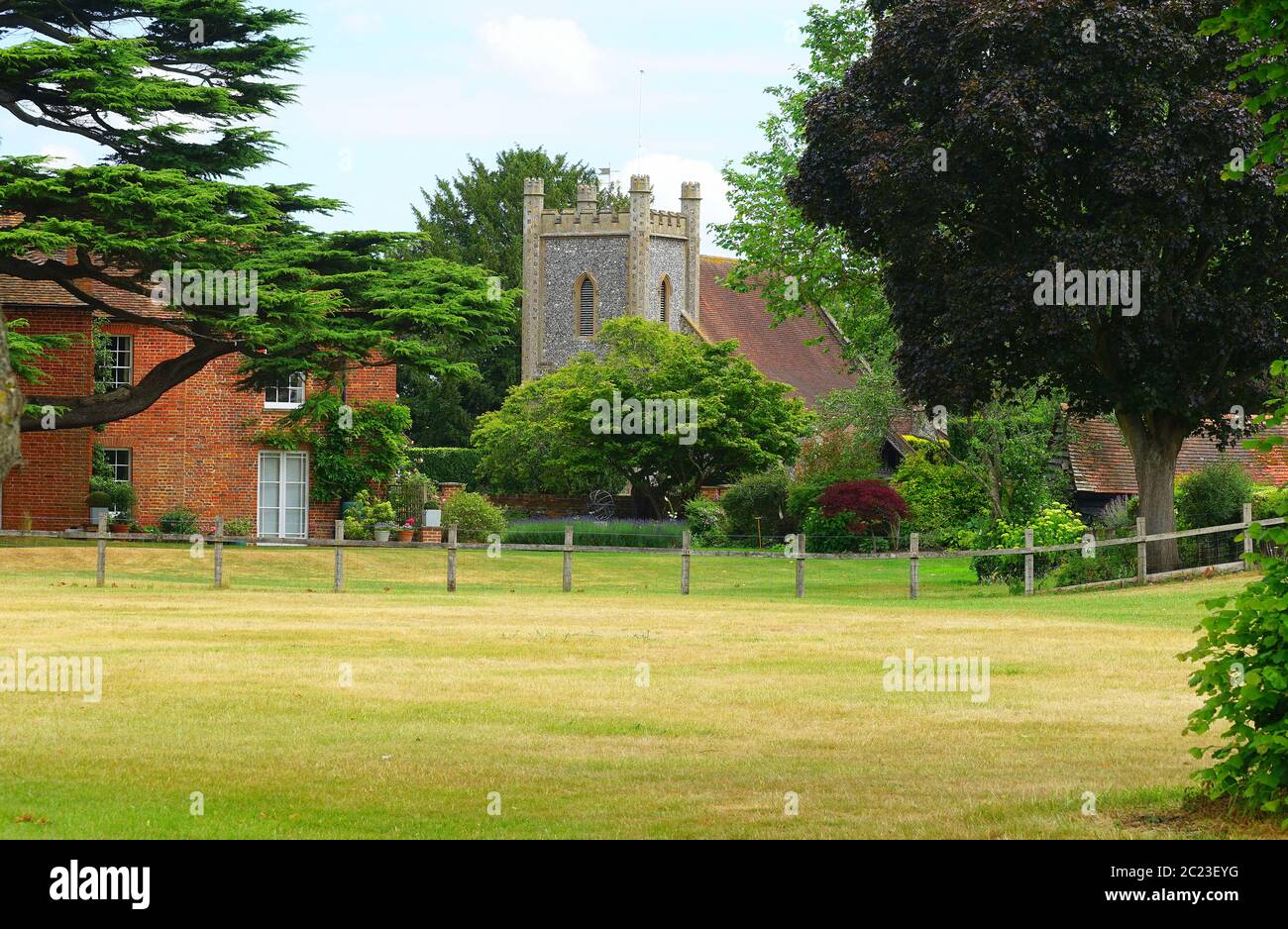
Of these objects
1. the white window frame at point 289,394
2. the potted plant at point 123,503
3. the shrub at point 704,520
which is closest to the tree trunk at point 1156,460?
the shrub at point 704,520

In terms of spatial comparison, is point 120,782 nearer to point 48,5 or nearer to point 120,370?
point 48,5

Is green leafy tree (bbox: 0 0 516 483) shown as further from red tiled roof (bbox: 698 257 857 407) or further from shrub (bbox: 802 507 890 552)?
red tiled roof (bbox: 698 257 857 407)

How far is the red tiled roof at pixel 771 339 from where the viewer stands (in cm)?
7344

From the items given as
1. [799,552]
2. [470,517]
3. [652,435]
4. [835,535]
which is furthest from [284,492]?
[799,552]

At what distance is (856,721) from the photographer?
13.7m

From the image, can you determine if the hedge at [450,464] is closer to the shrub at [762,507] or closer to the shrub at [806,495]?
the shrub at [762,507]

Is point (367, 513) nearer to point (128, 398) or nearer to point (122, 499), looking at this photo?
point (122, 499)

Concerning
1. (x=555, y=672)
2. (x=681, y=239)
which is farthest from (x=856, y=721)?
(x=681, y=239)

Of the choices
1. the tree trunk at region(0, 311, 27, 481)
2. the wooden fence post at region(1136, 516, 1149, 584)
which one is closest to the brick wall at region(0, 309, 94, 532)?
the wooden fence post at region(1136, 516, 1149, 584)

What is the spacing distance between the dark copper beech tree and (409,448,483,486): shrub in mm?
33579

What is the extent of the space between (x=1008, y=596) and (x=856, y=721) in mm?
16292

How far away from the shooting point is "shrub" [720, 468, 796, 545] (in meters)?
47.3

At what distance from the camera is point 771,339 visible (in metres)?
76.4
